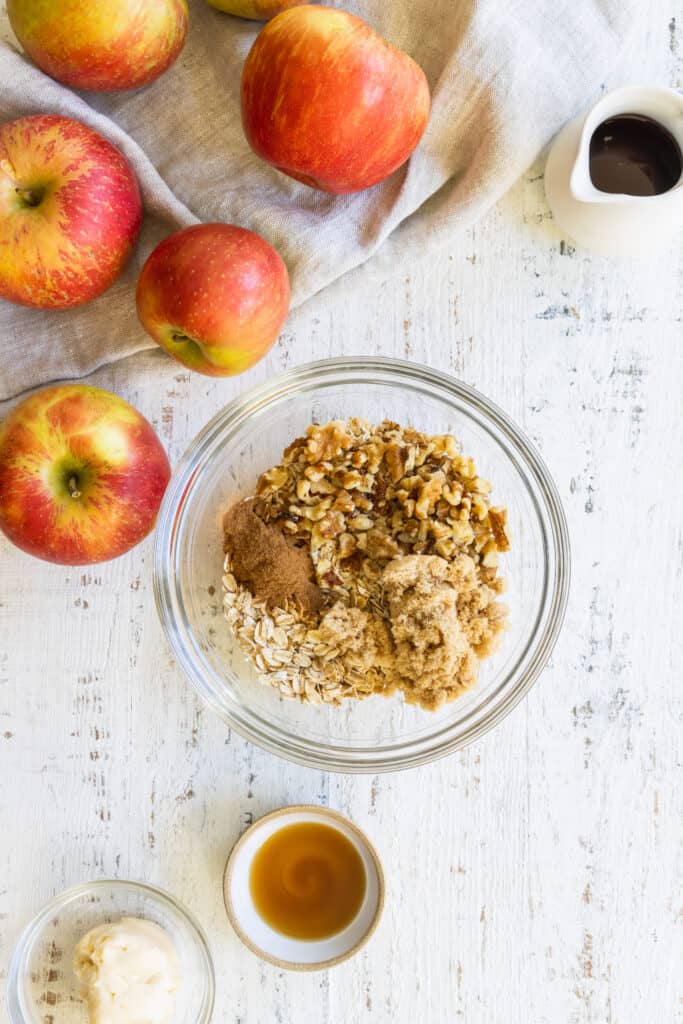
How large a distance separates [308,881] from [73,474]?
63 cm

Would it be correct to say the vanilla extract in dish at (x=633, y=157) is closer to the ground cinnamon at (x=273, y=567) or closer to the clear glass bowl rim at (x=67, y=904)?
the ground cinnamon at (x=273, y=567)

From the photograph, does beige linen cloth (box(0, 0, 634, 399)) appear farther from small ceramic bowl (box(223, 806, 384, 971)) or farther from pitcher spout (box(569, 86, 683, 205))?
small ceramic bowl (box(223, 806, 384, 971))

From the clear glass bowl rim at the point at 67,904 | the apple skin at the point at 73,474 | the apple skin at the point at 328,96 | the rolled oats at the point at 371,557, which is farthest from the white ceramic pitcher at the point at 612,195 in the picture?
the clear glass bowl rim at the point at 67,904

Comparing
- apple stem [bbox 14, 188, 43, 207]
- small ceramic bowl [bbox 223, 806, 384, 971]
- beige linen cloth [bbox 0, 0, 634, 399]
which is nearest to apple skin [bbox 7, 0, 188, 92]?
beige linen cloth [bbox 0, 0, 634, 399]

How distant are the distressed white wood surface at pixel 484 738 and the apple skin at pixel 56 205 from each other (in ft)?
0.65

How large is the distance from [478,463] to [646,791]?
0.52m

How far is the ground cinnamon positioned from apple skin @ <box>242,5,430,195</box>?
432 mm

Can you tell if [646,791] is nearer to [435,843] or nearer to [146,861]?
[435,843]

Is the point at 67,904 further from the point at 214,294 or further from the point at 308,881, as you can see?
the point at 214,294

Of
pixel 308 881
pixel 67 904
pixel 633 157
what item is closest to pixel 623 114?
pixel 633 157

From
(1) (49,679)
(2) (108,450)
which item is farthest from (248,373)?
(1) (49,679)

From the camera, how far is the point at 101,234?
3.58ft

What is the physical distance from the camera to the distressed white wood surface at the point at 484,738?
1.25 metres

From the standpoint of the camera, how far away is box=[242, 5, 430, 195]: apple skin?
1026 millimetres
